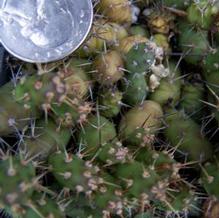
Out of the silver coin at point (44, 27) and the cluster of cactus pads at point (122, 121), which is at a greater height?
the silver coin at point (44, 27)

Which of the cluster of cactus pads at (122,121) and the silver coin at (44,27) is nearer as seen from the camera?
the cluster of cactus pads at (122,121)

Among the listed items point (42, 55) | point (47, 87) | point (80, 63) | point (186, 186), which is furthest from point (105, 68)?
point (186, 186)

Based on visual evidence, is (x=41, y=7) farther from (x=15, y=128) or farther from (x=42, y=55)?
(x=15, y=128)

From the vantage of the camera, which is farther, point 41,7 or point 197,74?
point 197,74

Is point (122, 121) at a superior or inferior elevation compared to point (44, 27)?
inferior
